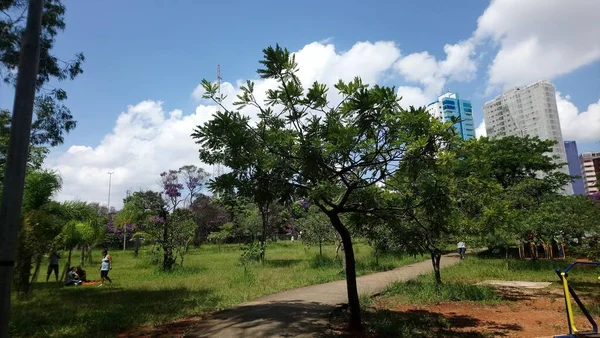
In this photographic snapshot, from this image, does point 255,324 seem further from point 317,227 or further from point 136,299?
point 317,227

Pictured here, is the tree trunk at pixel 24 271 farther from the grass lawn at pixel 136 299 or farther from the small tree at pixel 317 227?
the small tree at pixel 317 227

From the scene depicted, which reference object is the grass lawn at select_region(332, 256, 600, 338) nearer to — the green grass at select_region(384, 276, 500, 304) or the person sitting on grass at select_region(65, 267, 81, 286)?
the green grass at select_region(384, 276, 500, 304)

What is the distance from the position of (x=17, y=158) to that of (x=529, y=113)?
5415cm

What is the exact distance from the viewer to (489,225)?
8.87 m

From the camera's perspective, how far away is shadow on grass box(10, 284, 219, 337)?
761cm

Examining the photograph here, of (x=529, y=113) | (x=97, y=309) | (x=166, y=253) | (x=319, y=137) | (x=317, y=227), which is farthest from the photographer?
(x=529, y=113)

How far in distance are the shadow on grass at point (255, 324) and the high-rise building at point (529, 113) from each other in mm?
43196

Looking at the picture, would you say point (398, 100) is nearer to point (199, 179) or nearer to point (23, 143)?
point (23, 143)

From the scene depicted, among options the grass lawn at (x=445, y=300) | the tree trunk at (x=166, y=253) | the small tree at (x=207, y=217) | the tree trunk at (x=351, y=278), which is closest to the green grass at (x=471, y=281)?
the grass lawn at (x=445, y=300)

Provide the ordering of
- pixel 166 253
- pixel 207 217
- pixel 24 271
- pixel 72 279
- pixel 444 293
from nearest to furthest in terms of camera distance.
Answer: pixel 444 293
pixel 24 271
pixel 72 279
pixel 166 253
pixel 207 217

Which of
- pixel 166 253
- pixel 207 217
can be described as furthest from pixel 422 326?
pixel 207 217

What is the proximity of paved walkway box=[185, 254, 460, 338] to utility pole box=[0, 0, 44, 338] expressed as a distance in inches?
155

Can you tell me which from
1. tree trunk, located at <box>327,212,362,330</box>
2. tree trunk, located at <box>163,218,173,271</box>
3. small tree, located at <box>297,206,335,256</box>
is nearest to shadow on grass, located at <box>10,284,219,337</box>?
tree trunk, located at <box>327,212,362,330</box>

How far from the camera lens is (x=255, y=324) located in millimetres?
7031
